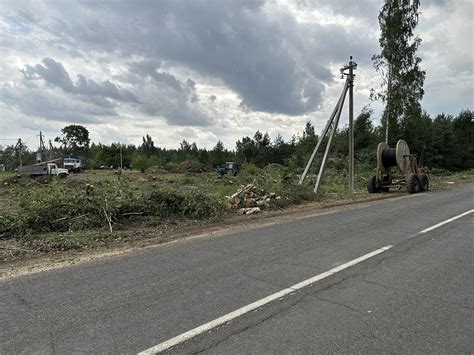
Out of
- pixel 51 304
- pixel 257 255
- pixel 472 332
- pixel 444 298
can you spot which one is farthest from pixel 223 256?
pixel 472 332

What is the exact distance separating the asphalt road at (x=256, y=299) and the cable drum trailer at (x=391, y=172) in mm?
12543

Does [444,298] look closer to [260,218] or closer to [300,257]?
[300,257]

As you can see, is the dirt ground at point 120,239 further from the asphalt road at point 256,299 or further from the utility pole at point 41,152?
the utility pole at point 41,152

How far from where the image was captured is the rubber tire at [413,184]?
18.8 metres

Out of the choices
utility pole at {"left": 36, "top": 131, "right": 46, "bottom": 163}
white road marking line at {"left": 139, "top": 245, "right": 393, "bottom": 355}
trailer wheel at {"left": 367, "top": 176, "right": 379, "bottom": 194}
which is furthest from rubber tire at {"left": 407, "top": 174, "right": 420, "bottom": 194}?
utility pole at {"left": 36, "top": 131, "right": 46, "bottom": 163}

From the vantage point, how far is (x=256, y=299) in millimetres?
4219

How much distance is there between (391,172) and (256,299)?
18.1 metres

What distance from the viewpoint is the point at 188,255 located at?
6.43 meters

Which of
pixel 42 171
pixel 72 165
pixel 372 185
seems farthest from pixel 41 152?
pixel 372 185

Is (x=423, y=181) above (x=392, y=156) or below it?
below

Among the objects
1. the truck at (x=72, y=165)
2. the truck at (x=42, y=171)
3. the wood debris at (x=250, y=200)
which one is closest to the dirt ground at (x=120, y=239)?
the wood debris at (x=250, y=200)

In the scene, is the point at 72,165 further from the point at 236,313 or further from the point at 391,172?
the point at 236,313

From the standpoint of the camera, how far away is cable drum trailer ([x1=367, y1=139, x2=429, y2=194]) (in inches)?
750

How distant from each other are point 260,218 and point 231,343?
311 inches
